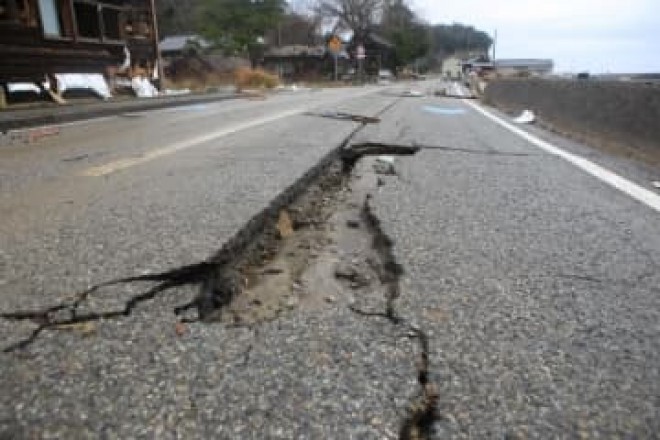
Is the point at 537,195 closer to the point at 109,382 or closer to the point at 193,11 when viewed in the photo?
the point at 109,382

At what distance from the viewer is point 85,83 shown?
16.3m

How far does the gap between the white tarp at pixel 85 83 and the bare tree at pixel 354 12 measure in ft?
183

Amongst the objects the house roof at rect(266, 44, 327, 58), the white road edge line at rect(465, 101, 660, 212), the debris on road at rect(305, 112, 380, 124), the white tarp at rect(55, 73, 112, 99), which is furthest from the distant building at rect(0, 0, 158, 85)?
the house roof at rect(266, 44, 327, 58)

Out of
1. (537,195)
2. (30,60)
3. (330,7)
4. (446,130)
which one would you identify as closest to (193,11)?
(330,7)

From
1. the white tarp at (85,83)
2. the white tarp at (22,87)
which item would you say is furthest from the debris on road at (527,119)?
the white tarp at (85,83)

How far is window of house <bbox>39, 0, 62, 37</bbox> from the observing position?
15.2 meters

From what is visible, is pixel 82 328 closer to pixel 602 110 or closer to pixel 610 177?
pixel 610 177

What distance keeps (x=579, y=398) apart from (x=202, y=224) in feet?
6.24

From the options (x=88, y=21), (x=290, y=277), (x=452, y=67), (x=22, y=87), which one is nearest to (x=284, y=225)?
(x=290, y=277)

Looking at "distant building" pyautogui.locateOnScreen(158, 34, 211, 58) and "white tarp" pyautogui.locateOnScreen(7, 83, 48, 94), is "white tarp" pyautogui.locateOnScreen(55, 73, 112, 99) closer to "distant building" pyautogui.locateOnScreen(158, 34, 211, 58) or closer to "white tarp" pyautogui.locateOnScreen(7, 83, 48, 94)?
"white tarp" pyautogui.locateOnScreen(7, 83, 48, 94)

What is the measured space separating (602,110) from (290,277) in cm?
675

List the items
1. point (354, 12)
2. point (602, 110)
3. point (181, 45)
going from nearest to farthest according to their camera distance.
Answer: point (602, 110) < point (181, 45) < point (354, 12)

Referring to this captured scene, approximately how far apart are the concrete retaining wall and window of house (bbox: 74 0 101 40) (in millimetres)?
14547

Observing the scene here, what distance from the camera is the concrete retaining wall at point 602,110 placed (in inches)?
232
